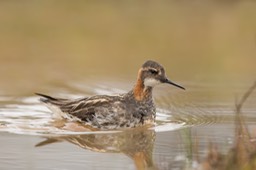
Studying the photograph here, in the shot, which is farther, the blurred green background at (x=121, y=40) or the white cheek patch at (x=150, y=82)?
the blurred green background at (x=121, y=40)

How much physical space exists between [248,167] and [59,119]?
5619 mm

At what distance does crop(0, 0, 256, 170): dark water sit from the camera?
1078 cm

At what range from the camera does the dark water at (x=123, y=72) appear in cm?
1078

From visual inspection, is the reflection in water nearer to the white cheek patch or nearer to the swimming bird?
the swimming bird

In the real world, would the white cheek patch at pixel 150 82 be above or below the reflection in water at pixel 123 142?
above

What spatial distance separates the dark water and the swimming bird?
0.27 metres

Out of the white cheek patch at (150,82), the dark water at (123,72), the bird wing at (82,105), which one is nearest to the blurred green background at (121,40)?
the dark water at (123,72)

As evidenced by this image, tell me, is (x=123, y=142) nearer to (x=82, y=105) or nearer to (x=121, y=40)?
(x=82, y=105)

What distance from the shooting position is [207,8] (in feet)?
87.6

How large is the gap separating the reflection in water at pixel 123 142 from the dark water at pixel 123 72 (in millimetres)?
13

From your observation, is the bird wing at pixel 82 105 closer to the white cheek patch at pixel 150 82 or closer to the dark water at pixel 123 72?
the dark water at pixel 123 72

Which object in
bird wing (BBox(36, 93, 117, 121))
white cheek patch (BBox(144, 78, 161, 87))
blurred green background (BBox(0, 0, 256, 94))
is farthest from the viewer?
blurred green background (BBox(0, 0, 256, 94))

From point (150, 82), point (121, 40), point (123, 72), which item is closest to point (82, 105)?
point (150, 82)

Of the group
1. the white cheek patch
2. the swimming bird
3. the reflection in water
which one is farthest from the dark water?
the white cheek patch
